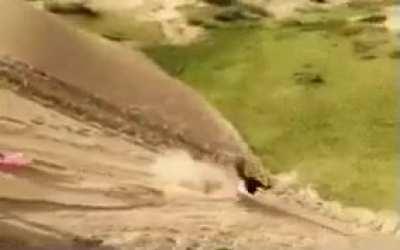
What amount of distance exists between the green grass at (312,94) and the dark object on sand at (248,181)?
20 millimetres

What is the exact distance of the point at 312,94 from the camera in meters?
1.02

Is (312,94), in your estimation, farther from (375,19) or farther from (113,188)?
(113,188)

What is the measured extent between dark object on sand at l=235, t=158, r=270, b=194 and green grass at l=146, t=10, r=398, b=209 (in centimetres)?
2

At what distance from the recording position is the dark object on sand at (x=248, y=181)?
100 centimetres

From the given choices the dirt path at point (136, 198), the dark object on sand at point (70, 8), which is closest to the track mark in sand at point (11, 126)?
the dirt path at point (136, 198)

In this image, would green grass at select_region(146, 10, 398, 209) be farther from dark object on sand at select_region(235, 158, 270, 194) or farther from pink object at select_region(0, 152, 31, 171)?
pink object at select_region(0, 152, 31, 171)

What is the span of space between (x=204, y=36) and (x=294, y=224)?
22 centimetres

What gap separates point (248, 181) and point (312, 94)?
0.11 metres

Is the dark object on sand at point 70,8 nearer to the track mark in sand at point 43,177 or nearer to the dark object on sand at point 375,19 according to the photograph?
the track mark in sand at point 43,177

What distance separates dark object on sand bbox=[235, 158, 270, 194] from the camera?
100 centimetres

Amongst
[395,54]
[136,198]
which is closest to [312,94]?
[395,54]

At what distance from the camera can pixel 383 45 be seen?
103 centimetres

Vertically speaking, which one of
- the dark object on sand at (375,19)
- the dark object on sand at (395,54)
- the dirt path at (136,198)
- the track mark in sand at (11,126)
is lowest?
the dirt path at (136,198)

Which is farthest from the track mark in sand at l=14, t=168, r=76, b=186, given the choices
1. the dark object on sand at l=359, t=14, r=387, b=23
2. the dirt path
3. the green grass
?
the dark object on sand at l=359, t=14, r=387, b=23
